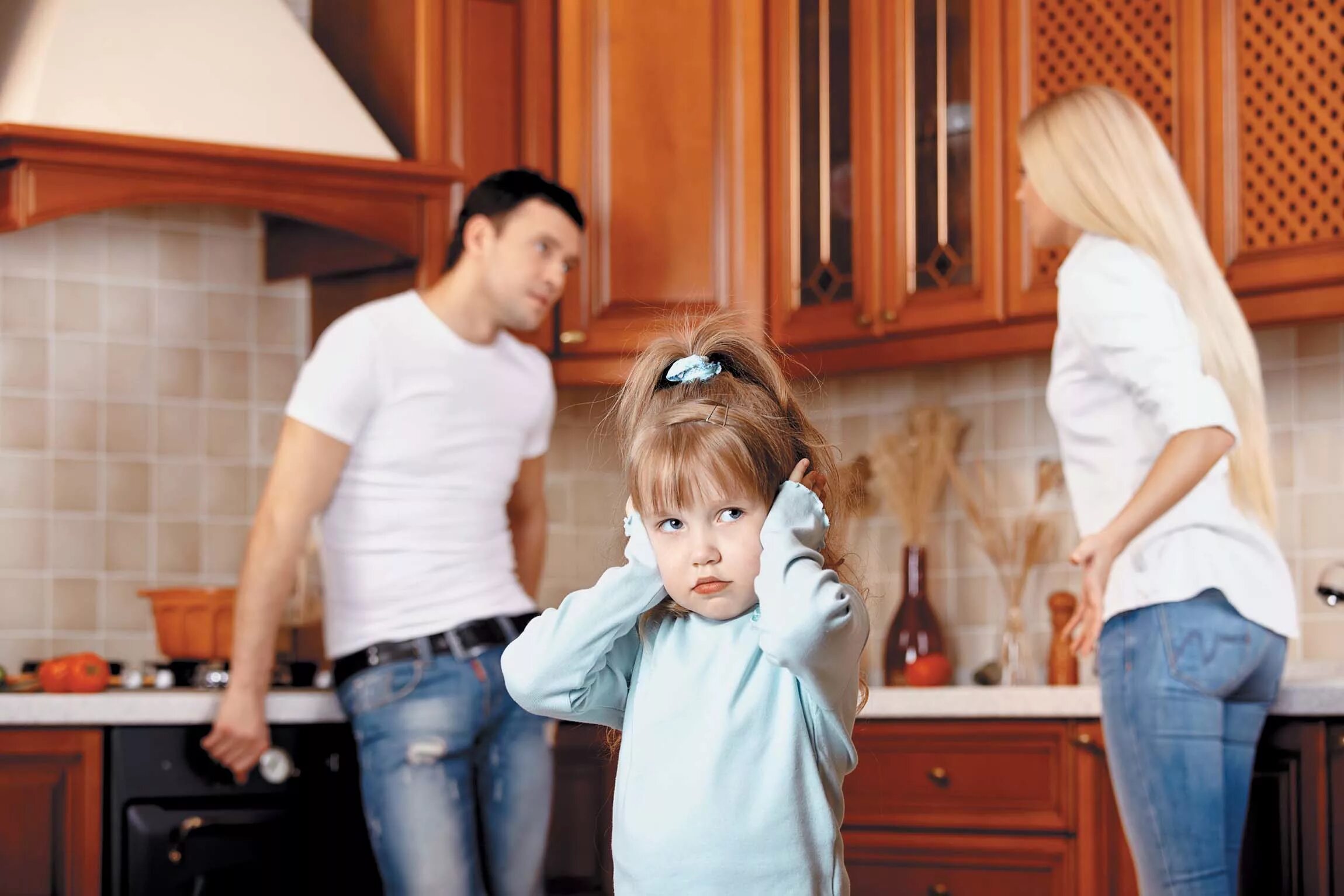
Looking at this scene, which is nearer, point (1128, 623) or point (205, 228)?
point (1128, 623)

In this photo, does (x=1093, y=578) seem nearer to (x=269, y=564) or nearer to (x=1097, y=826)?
(x=1097, y=826)

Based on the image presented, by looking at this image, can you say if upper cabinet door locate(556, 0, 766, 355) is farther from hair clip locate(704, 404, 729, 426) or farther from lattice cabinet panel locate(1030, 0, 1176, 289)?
hair clip locate(704, 404, 729, 426)

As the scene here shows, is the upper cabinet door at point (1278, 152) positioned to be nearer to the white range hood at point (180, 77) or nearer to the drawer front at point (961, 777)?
the drawer front at point (961, 777)

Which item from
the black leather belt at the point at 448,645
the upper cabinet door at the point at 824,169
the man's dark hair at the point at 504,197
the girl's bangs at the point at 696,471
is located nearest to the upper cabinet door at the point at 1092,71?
the upper cabinet door at the point at 824,169

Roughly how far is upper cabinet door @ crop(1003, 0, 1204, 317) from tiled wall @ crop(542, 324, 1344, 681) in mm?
372

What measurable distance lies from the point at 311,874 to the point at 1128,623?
4.27ft

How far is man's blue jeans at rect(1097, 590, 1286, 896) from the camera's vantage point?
1.91 meters

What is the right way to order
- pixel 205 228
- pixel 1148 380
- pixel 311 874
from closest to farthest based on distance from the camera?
pixel 1148 380 < pixel 311 874 < pixel 205 228

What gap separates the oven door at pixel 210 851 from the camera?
244 centimetres

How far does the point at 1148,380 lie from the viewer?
1950 millimetres

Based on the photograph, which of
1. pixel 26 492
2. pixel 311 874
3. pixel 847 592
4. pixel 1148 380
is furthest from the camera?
pixel 26 492

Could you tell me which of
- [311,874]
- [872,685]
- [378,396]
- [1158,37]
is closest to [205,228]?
[378,396]

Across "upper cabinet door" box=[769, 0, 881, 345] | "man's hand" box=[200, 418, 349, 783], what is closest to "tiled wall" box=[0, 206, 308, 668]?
"man's hand" box=[200, 418, 349, 783]

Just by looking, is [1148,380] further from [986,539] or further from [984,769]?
[986,539]
